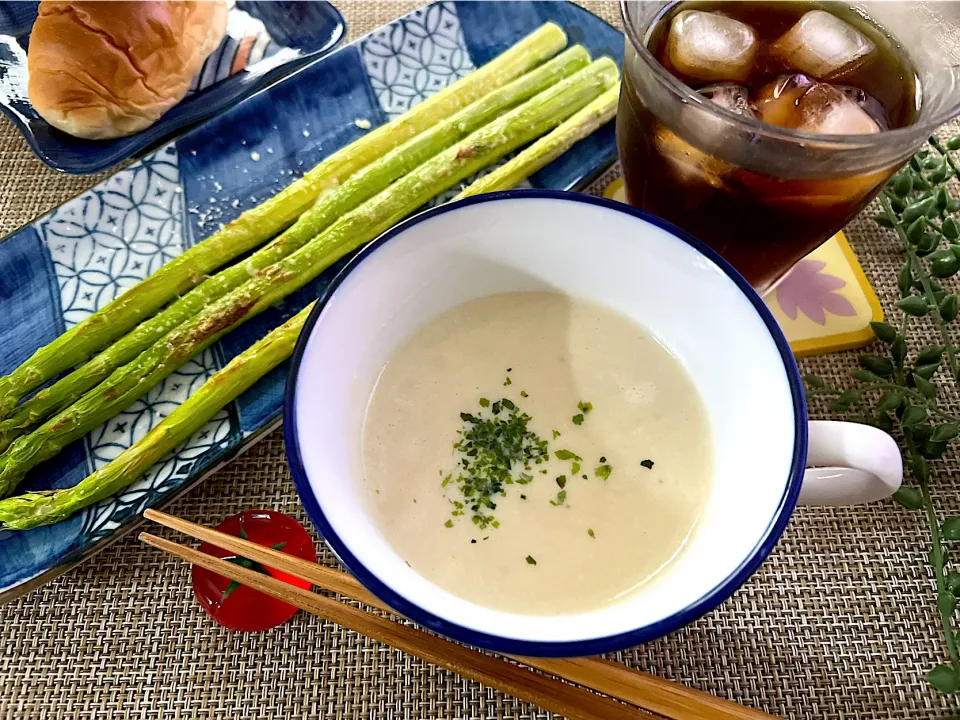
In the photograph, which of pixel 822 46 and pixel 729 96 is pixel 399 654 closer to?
pixel 729 96

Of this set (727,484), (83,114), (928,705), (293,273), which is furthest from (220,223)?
(928,705)

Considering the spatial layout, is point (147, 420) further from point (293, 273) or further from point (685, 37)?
point (685, 37)

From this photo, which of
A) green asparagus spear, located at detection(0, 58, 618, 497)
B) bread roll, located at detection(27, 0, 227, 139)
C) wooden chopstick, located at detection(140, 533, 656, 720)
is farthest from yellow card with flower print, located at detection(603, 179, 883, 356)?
bread roll, located at detection(27, 0, 227, 139)

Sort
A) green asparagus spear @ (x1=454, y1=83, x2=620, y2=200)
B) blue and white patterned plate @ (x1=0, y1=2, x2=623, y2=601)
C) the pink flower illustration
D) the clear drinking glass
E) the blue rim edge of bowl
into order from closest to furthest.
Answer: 1. the blue rim edge of bowl
2. the clear drinking glass
3. blue and white patterned plate @ (x1=0, y1=2, x2=623, y2=601)
4. the pink flower illustration
5. green asparagus spear @ (x1=454, y1=83, x2=620, y2=200)

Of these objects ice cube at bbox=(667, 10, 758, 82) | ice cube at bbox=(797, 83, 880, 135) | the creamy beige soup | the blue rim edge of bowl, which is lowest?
the creamy beige soup

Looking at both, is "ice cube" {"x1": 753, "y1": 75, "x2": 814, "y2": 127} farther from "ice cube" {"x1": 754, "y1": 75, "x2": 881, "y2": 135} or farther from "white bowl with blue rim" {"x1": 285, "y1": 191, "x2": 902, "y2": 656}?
"white bowl with blue rim" {"x1": 285, "y1": 191, "x2": 902, "y2": 656}

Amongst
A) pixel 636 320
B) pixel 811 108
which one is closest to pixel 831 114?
pixel 811 108

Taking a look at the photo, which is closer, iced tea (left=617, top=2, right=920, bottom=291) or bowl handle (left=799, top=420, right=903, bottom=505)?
bowl handle (left=799, top=420, right=903, bottom=505)

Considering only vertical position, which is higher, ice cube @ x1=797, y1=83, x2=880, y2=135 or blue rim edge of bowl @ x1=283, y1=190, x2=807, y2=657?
ice cube @ x1=797, y1=83, x2=880, y2=135
